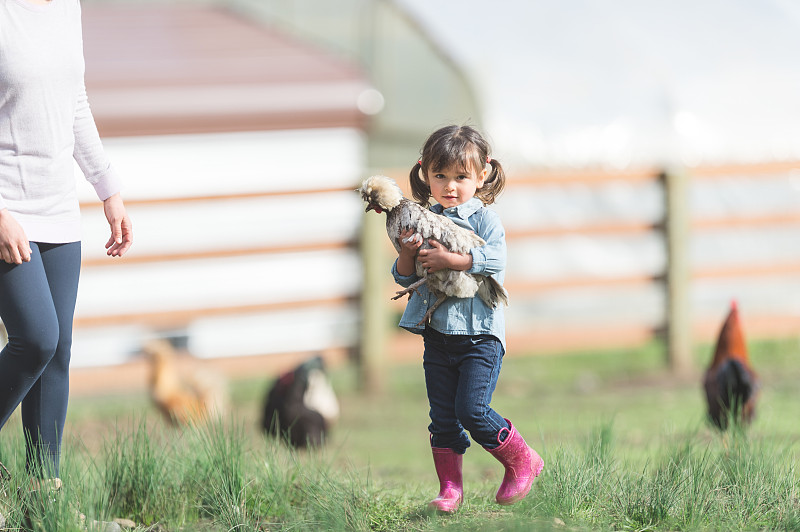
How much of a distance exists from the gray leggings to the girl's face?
1.04 m

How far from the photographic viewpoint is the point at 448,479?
2.75 m

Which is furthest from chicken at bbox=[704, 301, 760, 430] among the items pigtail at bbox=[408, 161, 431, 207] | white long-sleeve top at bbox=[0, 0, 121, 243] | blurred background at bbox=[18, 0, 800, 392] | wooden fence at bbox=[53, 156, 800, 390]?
white long-sleeve top at bbox=[0, 0, 121, 243]

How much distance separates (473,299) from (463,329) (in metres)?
0.09

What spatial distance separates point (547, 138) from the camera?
10141mm

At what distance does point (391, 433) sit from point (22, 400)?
3.16 m

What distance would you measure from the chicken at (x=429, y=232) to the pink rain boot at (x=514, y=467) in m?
0.38

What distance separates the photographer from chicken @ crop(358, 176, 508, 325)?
2.56 meters

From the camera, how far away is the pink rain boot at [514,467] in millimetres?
2691

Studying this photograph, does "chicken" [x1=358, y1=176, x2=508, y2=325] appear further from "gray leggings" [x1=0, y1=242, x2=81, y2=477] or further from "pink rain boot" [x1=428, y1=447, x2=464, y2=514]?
"gray leggings" [x1=0, y1=242, x2=81, y2=477]

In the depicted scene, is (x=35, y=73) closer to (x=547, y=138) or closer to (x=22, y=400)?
(x=22, y=400)

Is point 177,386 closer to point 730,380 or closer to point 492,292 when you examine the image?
point 730,380

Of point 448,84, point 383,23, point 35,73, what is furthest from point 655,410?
point 383,23

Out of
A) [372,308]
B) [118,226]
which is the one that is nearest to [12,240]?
[118,226]

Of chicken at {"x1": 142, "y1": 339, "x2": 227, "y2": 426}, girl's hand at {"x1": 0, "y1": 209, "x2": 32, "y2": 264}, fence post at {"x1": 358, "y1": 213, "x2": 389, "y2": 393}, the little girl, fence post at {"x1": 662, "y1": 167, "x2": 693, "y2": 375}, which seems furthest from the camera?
fence post at {"x1": 662, "y1": 167, "x2": 693, "y2": 375}
